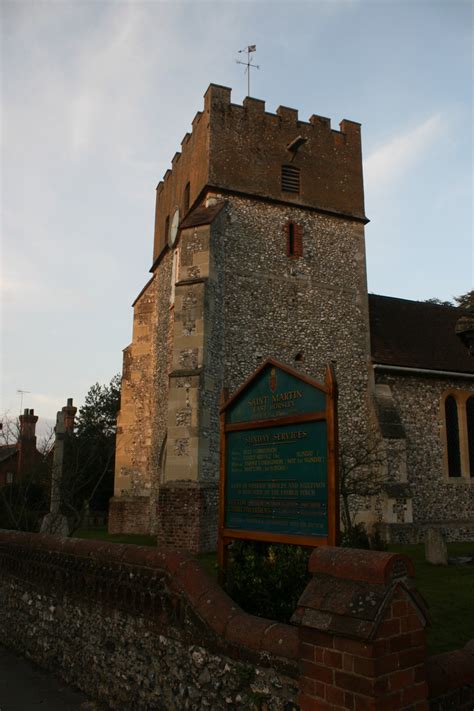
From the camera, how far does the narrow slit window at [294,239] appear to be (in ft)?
58.5

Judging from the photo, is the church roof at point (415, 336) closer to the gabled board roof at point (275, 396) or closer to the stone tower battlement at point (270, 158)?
the stone tower battlement at point (270, 158)

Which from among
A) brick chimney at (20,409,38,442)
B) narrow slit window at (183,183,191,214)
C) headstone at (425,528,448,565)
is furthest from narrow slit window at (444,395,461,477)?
brick chimney at (20,409,38,442)

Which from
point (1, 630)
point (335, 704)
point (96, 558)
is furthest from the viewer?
point (1, 630)

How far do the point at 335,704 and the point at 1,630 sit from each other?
22.6ft

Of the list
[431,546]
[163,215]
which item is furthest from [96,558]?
[163,215]

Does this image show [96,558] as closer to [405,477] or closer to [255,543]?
[255,543]

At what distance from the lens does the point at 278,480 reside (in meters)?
5.45

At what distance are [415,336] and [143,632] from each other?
17941 millimetres

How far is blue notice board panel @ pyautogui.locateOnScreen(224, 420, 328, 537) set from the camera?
16.5 ft

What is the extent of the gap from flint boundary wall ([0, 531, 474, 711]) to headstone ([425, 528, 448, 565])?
8523 millimetres

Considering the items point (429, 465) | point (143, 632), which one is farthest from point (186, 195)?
point (143, 632)

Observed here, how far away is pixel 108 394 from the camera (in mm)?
41844

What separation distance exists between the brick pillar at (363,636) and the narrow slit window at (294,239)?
1493 cm

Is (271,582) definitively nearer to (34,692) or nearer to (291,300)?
(34,692)
